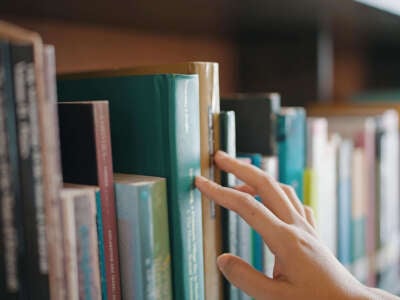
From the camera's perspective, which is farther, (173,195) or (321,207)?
(321,207)

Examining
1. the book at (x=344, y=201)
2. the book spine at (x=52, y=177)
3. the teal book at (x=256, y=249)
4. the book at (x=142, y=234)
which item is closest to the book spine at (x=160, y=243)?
the book at (x=142, y=234)

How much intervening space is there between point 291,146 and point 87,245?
42 centimetres

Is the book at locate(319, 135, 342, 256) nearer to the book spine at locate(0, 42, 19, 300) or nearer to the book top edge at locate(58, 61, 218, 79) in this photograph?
the book top edge at locate(58, 61, 218, 79)

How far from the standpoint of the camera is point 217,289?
593 mm

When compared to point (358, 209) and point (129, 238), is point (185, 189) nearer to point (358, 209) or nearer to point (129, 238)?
point (129, 238)

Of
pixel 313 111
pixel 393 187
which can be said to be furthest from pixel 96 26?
pixel 393 187

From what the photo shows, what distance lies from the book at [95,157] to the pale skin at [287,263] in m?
0.11

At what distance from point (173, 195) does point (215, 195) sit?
5cm

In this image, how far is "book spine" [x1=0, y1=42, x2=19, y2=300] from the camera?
422 millimetres

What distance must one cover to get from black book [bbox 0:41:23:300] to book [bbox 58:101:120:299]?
0.08 meters

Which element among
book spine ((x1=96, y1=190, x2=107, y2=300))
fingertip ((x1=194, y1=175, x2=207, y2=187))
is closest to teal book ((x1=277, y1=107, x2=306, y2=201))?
fingertip ((x1=194, y1=175, x2=207, y2=187))

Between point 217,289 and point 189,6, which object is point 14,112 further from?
point 189,6

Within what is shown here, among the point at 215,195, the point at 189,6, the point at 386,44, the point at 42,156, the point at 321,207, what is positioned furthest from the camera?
the point at 386,44

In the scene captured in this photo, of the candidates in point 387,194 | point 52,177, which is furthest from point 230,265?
point 387,194
